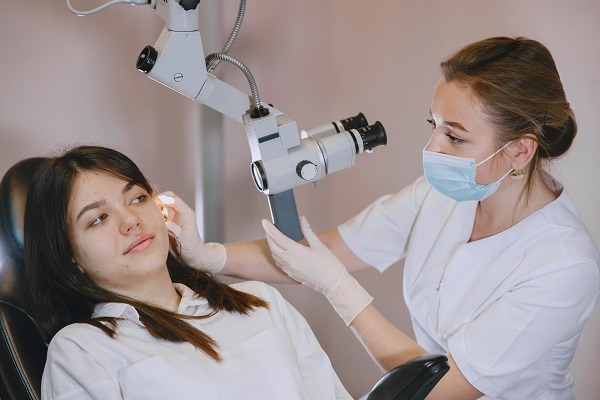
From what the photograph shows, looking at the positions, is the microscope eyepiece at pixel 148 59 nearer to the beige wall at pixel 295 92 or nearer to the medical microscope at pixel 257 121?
the medical microscope at pixel 257 121

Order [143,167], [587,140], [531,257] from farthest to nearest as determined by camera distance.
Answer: [143,167] < [587,140] < [531,257]

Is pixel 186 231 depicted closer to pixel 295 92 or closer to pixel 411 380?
pixel 411 380

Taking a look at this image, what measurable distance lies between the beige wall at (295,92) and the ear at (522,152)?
492mm

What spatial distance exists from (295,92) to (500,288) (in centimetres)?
120

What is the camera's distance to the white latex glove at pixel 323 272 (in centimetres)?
171

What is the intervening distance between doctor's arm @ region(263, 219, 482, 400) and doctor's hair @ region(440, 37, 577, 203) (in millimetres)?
467

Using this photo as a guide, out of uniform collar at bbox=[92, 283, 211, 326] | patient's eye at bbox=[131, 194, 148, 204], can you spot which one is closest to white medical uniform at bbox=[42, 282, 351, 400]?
uniform collar at bbox=[92, 283, 211, 326]

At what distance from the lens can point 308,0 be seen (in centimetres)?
254

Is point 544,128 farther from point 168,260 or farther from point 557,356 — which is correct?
point 168,260

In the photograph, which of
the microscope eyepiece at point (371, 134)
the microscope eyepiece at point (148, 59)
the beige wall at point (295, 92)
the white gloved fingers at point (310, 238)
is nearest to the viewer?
the microscope eyepiece at point (148, 59)

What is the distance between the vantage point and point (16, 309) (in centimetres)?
144

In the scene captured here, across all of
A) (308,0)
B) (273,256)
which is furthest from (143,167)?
(273,256)

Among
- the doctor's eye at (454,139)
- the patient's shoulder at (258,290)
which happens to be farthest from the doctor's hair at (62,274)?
the doctor's eye at (454,139)

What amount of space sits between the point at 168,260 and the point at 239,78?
103cm
